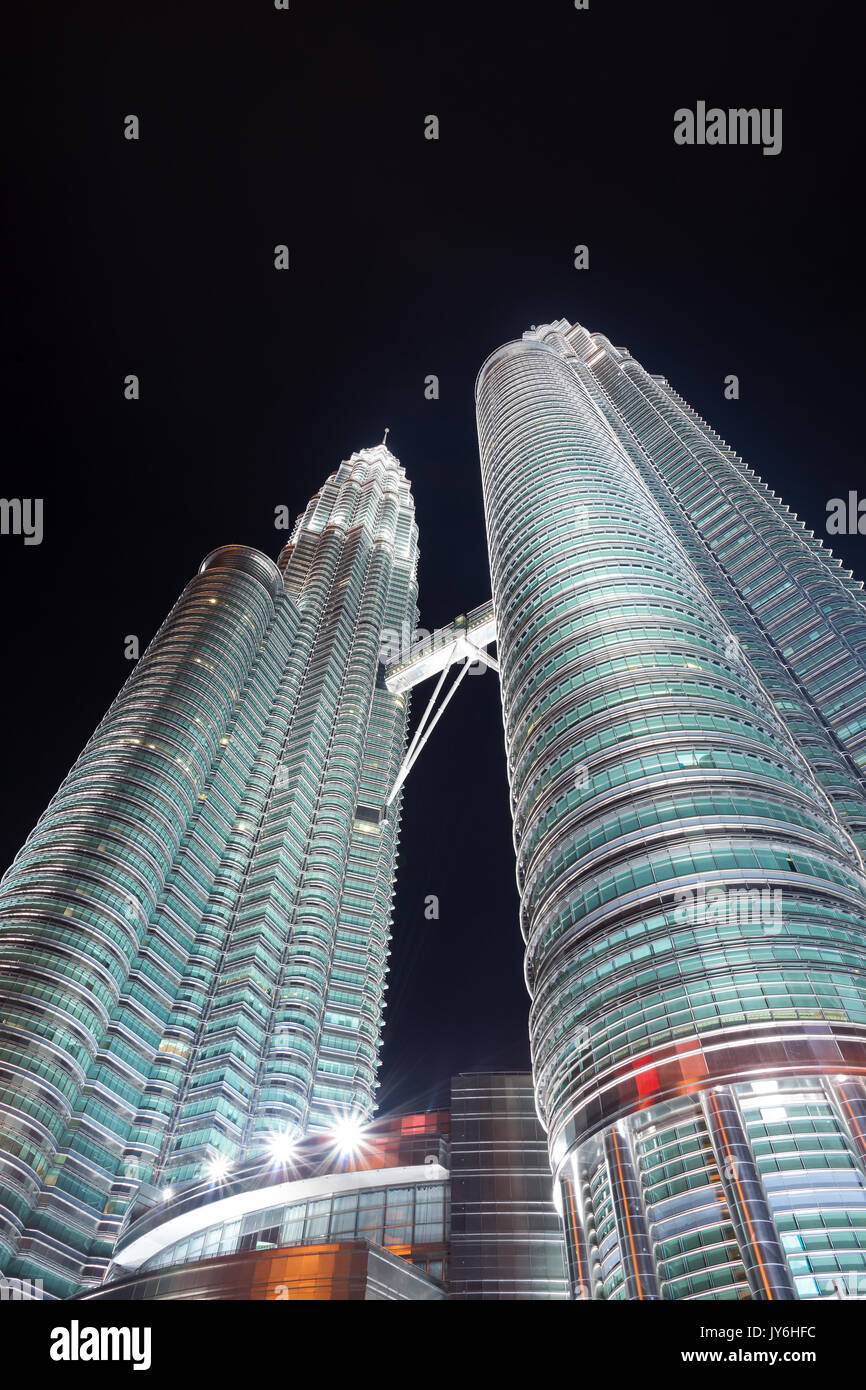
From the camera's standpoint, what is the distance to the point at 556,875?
224 ft

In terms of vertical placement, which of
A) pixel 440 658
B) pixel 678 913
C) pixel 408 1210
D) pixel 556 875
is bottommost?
pixel 408 1210

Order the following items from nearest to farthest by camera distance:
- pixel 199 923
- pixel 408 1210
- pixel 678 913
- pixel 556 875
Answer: pixel 678 913 < pixel 408 1210 < pixel 556 875 < pixel 199 923

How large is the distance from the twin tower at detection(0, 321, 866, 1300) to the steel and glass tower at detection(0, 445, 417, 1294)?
1.38 ft

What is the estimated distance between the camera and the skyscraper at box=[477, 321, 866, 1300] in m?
45.4

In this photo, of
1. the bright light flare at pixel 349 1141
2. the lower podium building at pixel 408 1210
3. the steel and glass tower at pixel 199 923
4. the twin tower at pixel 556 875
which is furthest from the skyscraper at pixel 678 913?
the steel and glass tower at pixel 199 923

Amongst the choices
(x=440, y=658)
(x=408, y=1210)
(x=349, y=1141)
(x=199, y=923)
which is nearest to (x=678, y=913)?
(x=408, y=1210)

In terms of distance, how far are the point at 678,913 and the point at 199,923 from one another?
79848 mm

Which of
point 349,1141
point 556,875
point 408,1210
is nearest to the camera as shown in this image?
point 408,1210

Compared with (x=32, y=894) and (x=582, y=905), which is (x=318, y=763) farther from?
(x=582, y=905)

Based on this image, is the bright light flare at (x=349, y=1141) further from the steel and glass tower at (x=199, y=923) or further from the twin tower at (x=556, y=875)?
the steel and glass tower at (x=199, y=923)

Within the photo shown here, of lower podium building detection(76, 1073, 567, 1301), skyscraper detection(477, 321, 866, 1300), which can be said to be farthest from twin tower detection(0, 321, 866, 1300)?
lower podium building detection(76, 1073, 567, 1301)

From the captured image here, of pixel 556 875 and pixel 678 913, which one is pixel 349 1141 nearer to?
pixel 556 875

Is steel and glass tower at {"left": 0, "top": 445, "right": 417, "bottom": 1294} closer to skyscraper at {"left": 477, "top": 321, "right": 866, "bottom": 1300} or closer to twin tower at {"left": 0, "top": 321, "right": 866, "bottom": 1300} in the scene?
twin tower at {"left": 0, "top": 321, "right": 866, "bottom": 1300}
